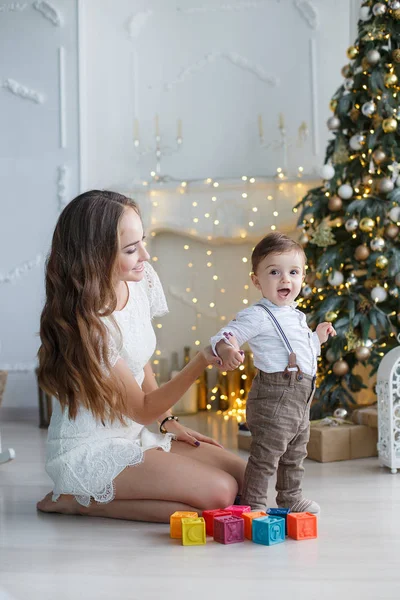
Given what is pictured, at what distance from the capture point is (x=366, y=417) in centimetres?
392

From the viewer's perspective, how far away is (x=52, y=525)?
2818 mm

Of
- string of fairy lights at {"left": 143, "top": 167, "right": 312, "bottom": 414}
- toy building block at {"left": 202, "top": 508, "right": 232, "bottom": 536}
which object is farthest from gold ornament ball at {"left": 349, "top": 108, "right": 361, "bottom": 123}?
toy building block at {"left": 202, "top": 508, "right": 232, "bottom": 536}

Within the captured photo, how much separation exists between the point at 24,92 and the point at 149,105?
34.7 inches

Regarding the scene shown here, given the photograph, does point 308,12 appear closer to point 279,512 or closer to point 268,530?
point 279,512

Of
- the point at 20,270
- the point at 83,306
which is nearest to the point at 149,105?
the point at 20,270

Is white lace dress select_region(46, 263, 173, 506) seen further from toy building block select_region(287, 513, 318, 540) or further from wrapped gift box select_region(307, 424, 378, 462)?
wrapped gift box select_region(307, 424, 378, 462)

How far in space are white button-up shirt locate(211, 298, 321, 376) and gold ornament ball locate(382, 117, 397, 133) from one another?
5.92ft

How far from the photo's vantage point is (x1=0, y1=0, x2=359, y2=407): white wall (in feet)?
18.0

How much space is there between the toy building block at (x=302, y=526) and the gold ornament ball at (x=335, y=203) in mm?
2140

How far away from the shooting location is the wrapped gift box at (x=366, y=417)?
3863 millimetres

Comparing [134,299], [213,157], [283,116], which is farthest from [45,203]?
[134,299]

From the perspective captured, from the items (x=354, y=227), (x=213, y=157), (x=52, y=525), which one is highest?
(x=213, y=157)

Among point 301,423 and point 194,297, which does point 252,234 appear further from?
point 301,423

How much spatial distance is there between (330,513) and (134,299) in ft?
3.51
